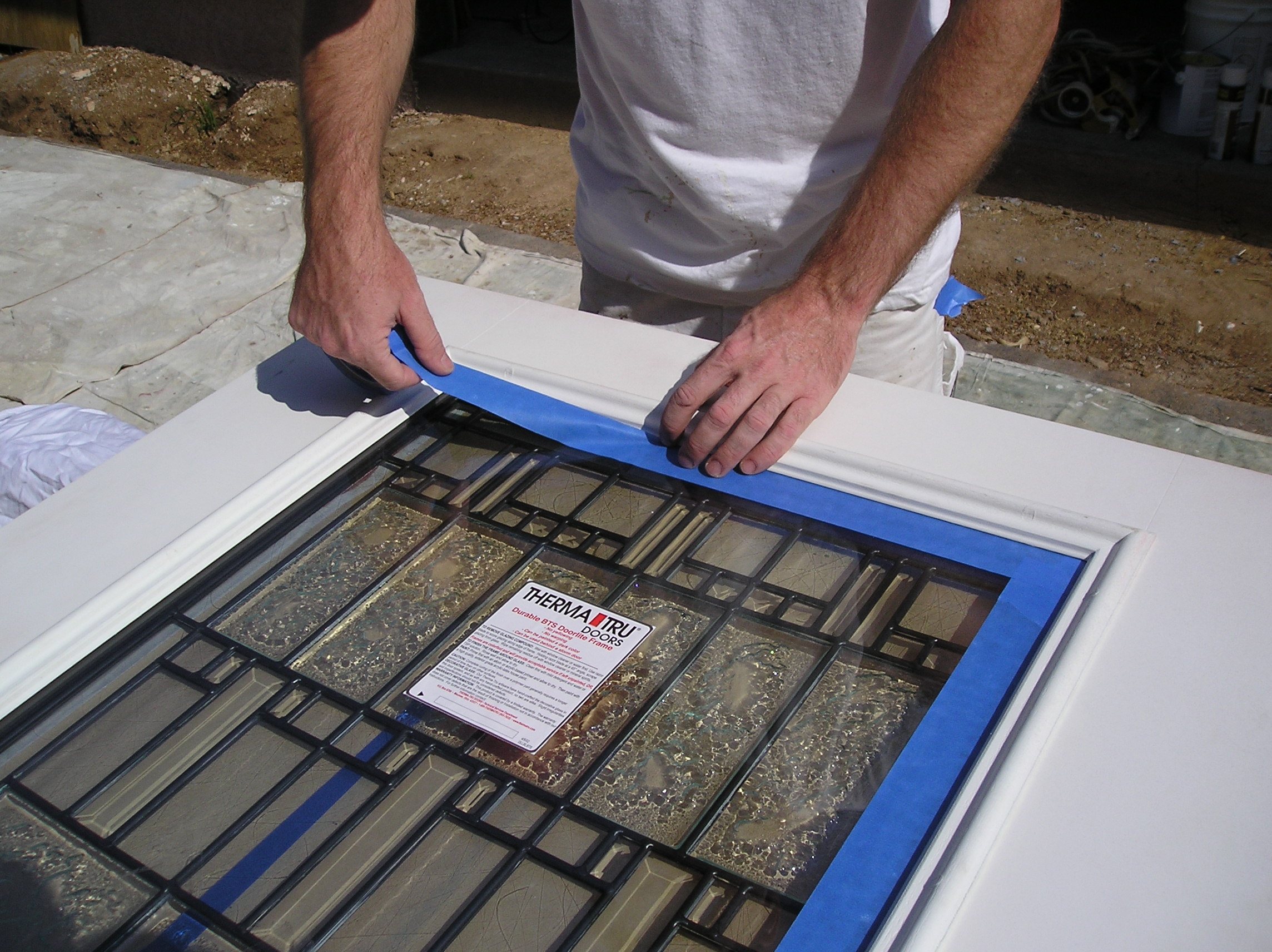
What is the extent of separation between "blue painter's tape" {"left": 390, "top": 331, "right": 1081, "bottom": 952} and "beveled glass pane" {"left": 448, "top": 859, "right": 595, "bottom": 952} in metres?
0.13

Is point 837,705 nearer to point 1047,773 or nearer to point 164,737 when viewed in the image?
point 1047,773

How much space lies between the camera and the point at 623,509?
0.87 metres

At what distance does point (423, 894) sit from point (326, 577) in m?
0.32

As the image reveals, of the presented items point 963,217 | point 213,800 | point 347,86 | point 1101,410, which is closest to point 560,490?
point 213,800

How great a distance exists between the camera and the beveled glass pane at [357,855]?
588mm

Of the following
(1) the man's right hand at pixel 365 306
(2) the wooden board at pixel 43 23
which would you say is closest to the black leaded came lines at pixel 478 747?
(1) the man's right hand at pixel 365 306

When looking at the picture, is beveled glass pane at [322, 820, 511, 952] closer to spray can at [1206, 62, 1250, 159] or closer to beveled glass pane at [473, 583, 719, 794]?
beveled glass pane at [473, 583, 719, 794]

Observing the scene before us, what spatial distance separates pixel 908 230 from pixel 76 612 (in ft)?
2.71

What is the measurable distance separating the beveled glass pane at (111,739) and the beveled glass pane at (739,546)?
0.41 metres

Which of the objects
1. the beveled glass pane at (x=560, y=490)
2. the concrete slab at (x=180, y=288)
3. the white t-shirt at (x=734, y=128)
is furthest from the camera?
the concrete slab at (x=180, y=288)

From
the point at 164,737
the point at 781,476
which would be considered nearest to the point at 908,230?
the point at 781,476

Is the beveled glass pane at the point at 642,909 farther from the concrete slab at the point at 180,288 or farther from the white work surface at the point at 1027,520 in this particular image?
the concrete slab at the point at 180,288

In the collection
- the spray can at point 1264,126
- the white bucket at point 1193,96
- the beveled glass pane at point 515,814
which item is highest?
the white bucket at point 1193,96

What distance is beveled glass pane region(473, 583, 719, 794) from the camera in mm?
665
